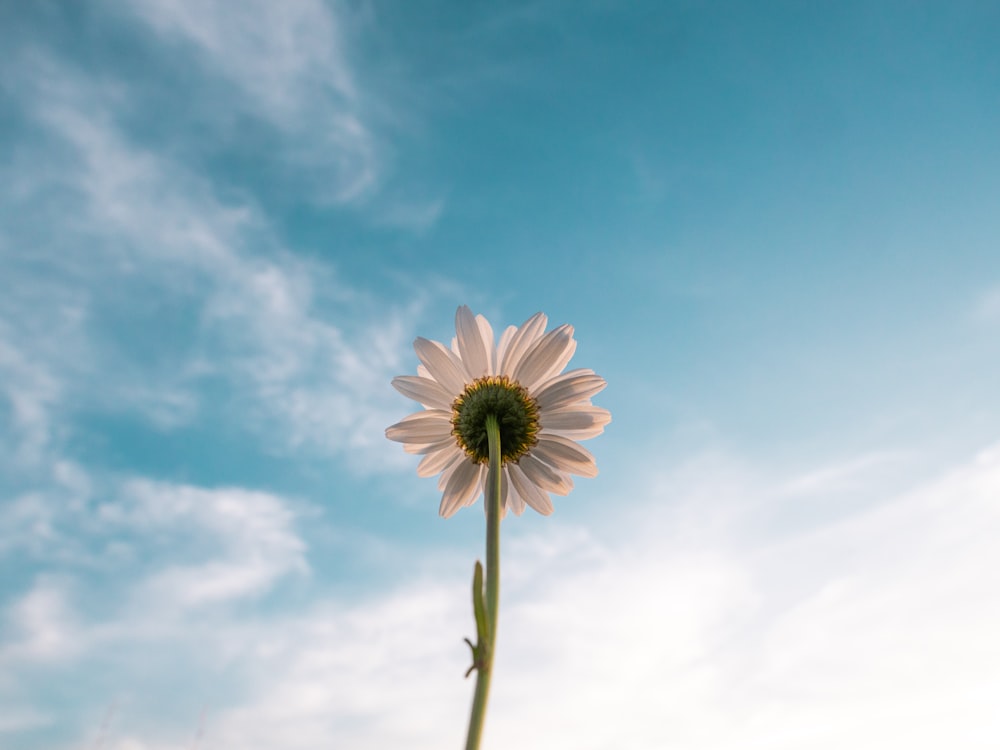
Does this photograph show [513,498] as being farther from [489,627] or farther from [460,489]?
[489,627]

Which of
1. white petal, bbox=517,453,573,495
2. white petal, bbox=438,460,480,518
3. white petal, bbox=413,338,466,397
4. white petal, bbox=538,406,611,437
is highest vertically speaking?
white petal, bbox=413,338,466,397

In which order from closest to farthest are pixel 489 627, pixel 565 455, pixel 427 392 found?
pixel 489 627
pixel 565 455
pixel 427 392

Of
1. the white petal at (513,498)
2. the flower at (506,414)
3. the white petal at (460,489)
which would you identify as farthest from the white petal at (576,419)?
the white petal at (460,489)

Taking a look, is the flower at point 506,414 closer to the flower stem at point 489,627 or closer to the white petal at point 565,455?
the white petal at point 565,455

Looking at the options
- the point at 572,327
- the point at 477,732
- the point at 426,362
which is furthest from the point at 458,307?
the point at 477,732

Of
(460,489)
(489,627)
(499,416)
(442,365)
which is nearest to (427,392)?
(442,365)

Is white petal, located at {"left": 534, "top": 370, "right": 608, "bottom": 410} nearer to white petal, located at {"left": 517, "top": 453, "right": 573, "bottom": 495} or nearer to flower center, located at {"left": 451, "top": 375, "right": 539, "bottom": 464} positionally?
flower center, located at {"left": 451, "top": 375, "right": 539, "bottom": 464}

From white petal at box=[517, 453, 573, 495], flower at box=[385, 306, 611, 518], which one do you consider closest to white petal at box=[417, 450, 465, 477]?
flower at box=[385, 306, 611, 518]

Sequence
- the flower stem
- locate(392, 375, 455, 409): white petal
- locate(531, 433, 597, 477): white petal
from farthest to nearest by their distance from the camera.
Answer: locate(392, 375, 455, 409): white petal, locate(531, 433, 597, 477): white petal, the flower stem
